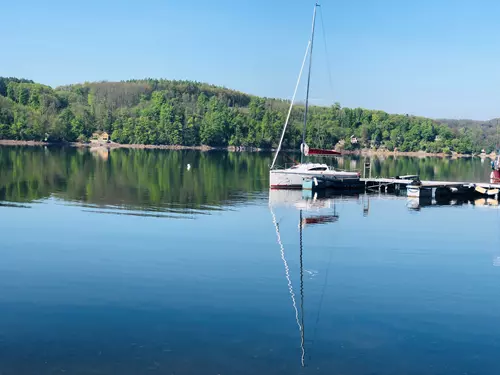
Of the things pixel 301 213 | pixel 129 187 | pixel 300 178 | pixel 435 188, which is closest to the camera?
pixel 301 213

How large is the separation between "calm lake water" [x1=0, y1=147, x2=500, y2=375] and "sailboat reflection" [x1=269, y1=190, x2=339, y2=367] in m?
0.16

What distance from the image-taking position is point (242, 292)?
25.4 m

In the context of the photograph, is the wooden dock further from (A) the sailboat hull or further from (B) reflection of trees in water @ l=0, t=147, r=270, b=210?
(B) reflection of trees in water @ l=0, t=147, r=270, b=210

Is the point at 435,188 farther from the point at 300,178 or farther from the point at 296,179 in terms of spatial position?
the point at 296,179

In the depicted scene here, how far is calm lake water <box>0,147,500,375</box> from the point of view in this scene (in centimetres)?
1861

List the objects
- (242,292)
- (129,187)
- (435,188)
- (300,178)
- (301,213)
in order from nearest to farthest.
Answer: (242,292) → (301,213) → (129,187) → (435,188) → (300,178)

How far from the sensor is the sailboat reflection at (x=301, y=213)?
23.3m

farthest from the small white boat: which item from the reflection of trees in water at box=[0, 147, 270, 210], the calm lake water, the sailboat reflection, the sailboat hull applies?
the calm lake water

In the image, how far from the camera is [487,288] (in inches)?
1093

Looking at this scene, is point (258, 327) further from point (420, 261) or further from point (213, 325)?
point (420, 261)

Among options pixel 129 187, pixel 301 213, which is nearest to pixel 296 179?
pixel 129 187

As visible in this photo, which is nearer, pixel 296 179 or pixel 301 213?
pixel 301 213

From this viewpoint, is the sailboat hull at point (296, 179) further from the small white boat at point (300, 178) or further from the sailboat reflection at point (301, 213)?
the sailboat reflection at point (301, 213)

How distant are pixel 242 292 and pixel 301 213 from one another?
89.1 feet
